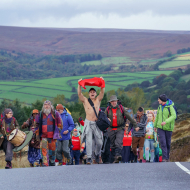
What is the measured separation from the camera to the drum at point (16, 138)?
1033cm

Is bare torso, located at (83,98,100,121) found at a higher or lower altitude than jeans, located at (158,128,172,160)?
higher

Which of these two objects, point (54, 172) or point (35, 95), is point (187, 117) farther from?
point (35, 95)

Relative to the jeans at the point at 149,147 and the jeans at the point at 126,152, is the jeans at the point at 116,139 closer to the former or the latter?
the jeans at the point at 149,147

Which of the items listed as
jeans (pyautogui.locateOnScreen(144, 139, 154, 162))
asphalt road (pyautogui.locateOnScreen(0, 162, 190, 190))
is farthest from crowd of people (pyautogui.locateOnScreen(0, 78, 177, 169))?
asphalt road (pyautogui.locateOnScreen(0, 162, 190, 190))

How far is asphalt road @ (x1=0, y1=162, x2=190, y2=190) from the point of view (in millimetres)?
5941

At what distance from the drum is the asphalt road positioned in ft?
8.89

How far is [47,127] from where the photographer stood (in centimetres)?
1043

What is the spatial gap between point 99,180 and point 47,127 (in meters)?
4.10

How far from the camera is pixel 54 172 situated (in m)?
7.75

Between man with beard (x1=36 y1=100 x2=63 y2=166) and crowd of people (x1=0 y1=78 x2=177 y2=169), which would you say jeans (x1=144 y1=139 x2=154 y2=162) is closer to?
crowd of people (x1=0 y1=78 x2=177 y2=169)

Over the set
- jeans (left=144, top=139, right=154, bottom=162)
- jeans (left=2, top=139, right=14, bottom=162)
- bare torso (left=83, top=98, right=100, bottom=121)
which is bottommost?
jeans (left=144, top=139, right=154, bottom=162)

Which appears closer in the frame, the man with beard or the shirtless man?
the shirtless man

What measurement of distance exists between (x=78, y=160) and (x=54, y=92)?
172815 mm

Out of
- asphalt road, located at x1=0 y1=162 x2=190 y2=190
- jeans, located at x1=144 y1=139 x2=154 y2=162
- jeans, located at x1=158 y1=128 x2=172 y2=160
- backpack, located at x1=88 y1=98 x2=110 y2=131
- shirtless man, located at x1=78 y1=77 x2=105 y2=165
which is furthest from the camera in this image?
jeans, located at x1=144 y1=139 x2=154 y2=162
